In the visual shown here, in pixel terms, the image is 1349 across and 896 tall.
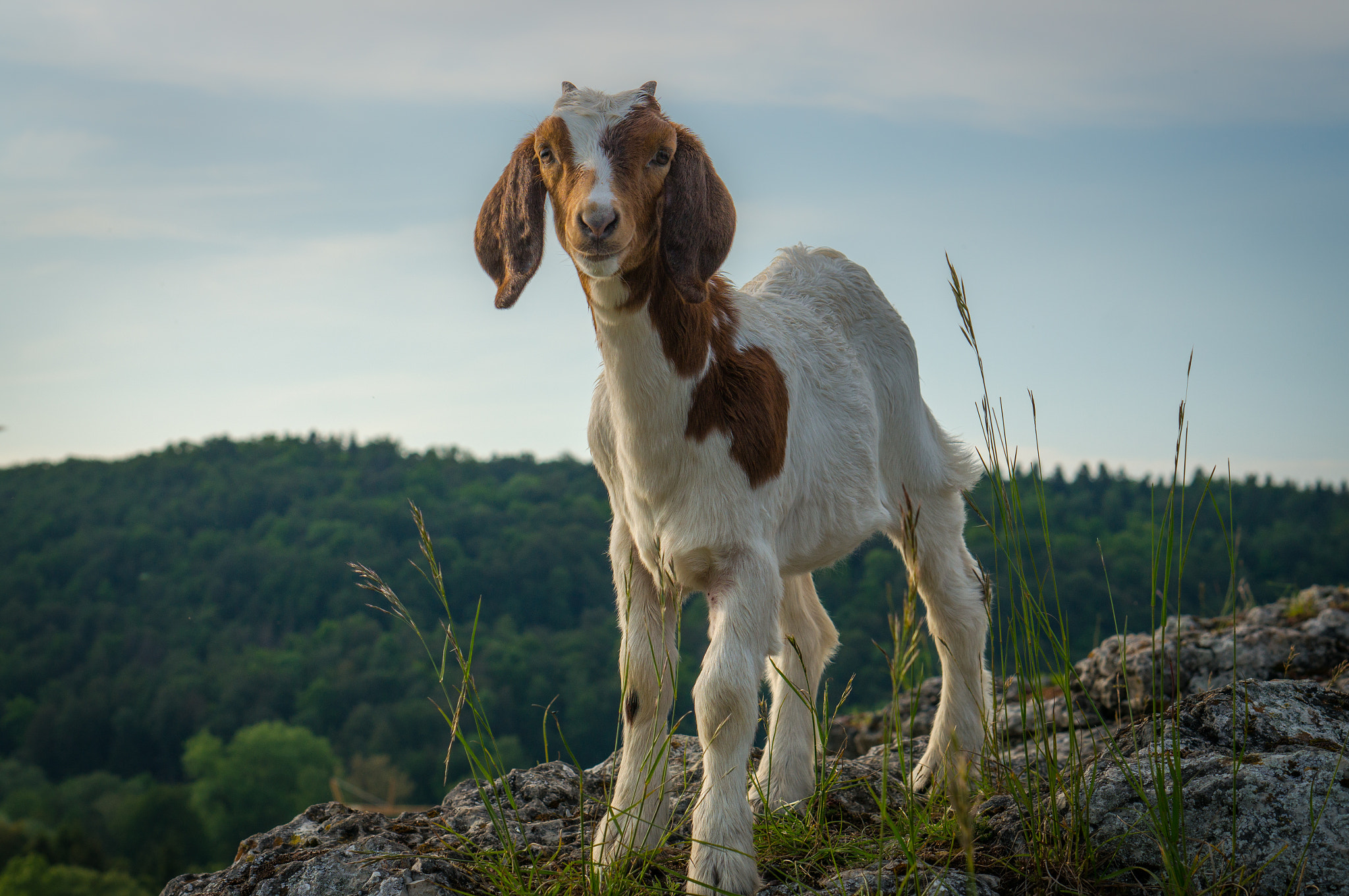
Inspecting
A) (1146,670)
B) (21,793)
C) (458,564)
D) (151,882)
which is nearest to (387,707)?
(458,564)

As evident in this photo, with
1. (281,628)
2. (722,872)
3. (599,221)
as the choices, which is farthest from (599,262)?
(281,628)

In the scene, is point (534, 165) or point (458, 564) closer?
point (534, 165)

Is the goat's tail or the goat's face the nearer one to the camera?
the goat's face

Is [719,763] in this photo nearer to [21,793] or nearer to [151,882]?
[151,882]

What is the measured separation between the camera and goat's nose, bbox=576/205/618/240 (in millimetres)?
3064

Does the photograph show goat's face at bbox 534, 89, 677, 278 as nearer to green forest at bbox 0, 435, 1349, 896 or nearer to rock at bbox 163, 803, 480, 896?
A: rock at bbox 163, 803, 480, 896

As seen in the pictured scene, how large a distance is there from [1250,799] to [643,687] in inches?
83.8

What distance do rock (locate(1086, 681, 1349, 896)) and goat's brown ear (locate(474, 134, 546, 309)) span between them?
8.69ft

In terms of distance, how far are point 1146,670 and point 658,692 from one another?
364 cm

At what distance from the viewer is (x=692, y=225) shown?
3.44 metres

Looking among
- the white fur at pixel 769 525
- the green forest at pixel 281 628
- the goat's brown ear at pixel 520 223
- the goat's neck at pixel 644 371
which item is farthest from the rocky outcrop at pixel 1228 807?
the green forest at pixel 281 628

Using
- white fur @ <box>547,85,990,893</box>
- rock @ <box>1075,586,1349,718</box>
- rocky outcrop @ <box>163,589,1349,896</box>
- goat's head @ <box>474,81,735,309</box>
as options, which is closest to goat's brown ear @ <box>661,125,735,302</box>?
goat's head @ <box>474,81,735,309</box>

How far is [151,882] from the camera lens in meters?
45.8

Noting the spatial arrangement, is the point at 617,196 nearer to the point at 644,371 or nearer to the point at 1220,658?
the point at 644,371
